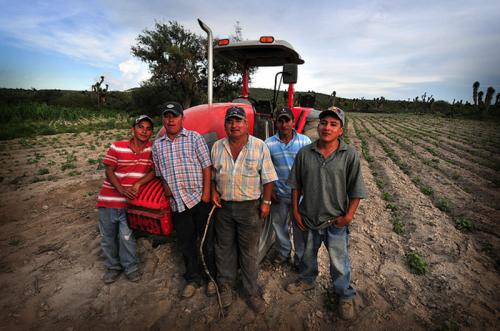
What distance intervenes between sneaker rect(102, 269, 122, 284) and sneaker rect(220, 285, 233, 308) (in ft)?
3.66

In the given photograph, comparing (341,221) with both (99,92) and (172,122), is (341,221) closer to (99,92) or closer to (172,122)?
(172,122)

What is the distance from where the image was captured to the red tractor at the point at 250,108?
2671 mm

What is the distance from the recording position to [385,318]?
87.4 inches

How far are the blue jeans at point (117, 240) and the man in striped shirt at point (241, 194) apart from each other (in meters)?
0.93

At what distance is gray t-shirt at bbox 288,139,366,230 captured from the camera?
2.10 metres

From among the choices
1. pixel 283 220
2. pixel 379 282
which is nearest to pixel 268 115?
pixel 283 220

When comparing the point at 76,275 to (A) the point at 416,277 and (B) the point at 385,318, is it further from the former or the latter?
(A) the point at 416,277

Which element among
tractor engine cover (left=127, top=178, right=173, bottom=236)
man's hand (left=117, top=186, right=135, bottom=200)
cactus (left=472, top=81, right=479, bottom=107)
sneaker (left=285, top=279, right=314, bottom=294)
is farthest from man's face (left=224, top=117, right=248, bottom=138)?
cactus (left=472, top=81, right=479, bottom=107)

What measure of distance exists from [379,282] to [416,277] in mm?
444

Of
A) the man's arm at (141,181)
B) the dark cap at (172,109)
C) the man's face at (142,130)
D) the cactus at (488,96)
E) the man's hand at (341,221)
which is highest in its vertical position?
the cactus at (488,96)

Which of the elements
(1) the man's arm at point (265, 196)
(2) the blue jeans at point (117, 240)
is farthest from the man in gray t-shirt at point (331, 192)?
(2) the blue jeans at point (117, 240)

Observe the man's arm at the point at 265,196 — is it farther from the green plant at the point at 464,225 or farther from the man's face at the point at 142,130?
the green plant at the point at 464,225

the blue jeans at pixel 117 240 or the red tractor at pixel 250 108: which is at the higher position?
the red tractor at pixel 250 108

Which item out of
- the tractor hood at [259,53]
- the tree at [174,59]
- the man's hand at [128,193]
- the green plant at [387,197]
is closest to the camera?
Result: the man's hand at [128,193]
